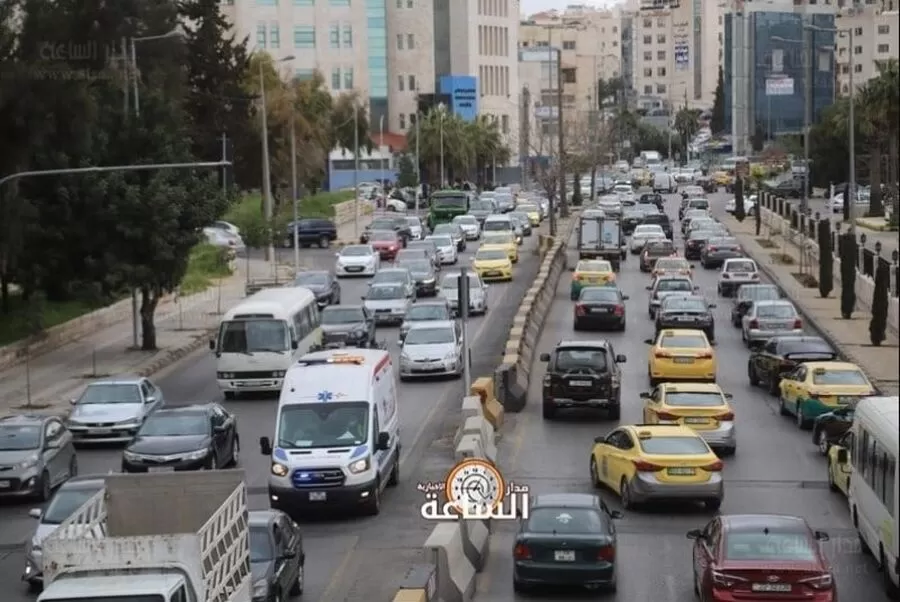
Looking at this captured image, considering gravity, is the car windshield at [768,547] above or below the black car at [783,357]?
above

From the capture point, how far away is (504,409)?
38.4 meters

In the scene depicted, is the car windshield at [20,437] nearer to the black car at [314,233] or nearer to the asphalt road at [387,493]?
the asphalt road at [387,493]

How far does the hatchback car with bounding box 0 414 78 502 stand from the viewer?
29.6 m

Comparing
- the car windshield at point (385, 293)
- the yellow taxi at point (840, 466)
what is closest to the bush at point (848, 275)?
the car windshield at point (385, 293)

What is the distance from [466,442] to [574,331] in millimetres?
25015

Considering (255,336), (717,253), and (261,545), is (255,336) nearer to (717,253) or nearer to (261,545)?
(261,545)

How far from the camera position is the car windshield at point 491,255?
67.8m

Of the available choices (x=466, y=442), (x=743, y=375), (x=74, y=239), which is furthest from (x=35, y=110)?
(x=466, y=442)

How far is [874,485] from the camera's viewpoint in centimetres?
2097

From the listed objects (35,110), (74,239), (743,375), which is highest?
(35,110)

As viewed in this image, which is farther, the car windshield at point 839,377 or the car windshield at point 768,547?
the car windshield at point 839,377

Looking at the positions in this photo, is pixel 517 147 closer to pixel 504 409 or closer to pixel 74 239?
pixel 74 239

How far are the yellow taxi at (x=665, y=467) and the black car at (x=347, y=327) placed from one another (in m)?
19.7

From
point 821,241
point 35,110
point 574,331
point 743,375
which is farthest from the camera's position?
point 821,241
